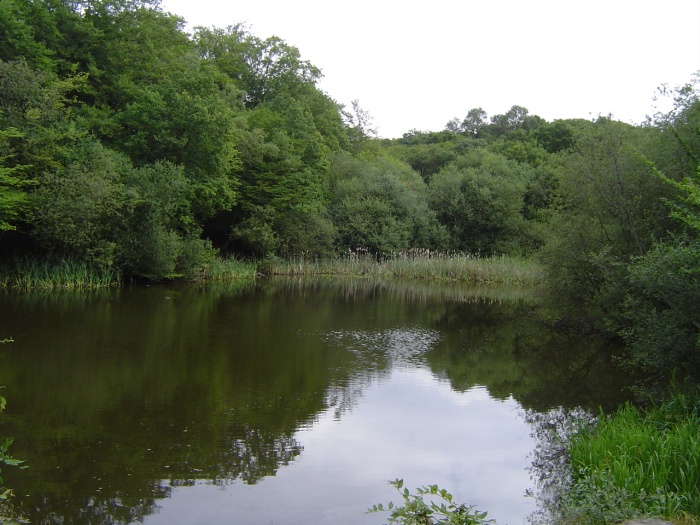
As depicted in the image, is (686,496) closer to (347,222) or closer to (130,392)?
(130,392)

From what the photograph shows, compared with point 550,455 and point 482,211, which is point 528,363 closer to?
point 550,455

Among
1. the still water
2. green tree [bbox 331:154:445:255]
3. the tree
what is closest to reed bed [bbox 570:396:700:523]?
the still water

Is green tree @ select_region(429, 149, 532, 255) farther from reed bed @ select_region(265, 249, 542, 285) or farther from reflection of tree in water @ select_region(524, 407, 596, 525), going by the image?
reflection of tree in water @ select_region(524, 407, 596, 525)

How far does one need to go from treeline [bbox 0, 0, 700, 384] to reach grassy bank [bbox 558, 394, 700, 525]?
6.16ft

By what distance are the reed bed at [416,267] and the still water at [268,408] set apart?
1202cm

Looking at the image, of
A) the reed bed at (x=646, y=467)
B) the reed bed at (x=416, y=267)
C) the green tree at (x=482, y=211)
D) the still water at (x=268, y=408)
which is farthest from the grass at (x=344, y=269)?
the reed bed at (x=646, y=467)

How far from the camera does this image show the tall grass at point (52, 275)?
2119 cm

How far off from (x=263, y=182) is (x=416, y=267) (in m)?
8.76

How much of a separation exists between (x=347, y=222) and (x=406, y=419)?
27.4m

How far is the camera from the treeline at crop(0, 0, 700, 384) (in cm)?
1116

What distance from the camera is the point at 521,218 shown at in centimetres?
3941

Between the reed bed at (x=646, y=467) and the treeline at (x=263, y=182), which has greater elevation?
the treeline at (x=263, y=182)

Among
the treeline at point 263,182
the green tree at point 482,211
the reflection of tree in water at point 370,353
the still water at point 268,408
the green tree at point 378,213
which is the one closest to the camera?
the still water at point 268,408

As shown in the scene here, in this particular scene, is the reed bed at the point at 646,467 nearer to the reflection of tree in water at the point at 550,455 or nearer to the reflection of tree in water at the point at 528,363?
the reflection of tree in water at the point at 550,455
